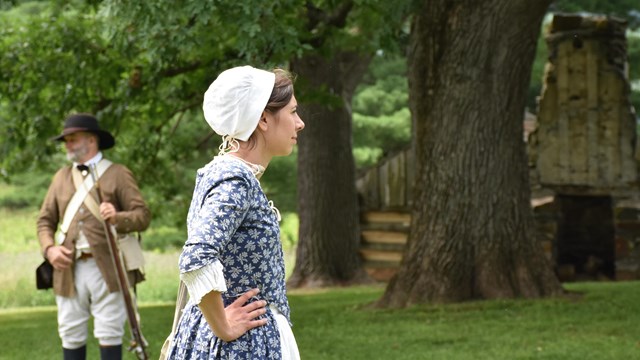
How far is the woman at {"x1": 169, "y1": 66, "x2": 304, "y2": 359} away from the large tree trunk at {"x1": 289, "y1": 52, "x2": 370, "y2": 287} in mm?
14786

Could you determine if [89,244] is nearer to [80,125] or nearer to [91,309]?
[91,309]

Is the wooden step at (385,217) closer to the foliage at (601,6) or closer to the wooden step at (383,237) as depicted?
the wooden step at (383,237)

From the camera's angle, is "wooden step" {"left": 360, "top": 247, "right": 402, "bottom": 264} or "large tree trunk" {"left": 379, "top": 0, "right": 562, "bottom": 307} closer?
"large tree trunk" {"left": 379, "top": 0, "right": 562, "bottom": 307}

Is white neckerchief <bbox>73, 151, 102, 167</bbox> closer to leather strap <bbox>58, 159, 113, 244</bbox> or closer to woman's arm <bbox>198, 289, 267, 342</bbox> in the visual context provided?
leather strap <bbox>58, 159, 113, 244</bbox>

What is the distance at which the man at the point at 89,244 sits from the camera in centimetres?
837

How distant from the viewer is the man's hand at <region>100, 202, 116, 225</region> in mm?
8328

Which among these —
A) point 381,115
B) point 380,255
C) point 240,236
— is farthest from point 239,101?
point 381,115

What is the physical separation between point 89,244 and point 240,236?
4.57 meters

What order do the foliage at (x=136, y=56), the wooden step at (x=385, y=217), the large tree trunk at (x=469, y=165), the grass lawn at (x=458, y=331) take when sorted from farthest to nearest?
the wooden step at (x=385, y=217) → the large tree trunk at (x=469, y=165) → the foliage at (x=136, y=56) → the grass lawn at (x=458, y=331)

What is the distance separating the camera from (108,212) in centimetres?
833

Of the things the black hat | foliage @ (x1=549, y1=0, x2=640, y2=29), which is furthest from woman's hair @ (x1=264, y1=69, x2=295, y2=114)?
foliage @ (x1=549, y1=0, x2=640, y2=29)

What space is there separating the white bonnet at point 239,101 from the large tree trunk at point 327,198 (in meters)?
14.8

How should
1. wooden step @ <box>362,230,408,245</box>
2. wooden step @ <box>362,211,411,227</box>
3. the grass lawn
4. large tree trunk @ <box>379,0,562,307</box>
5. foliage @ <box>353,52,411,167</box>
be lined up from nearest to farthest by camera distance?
1. the grass lawn
2. large tree trunk @ <box>379,0,562,307</box>
3. wooden step @ <box>362,230,408,245</box>
4. wooden step @ <box>362,211,411,227</box>
5. foliage @ <box>353,52,411,167</box>

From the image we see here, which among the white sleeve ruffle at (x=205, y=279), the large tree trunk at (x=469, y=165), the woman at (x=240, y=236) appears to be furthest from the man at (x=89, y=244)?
the large tree trunk at (x=469, y=165)
